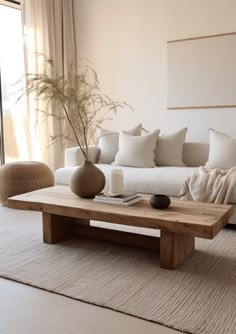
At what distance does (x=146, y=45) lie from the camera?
4.86 meters

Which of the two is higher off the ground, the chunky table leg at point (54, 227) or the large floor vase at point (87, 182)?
the large floor vase at point (87, 182)

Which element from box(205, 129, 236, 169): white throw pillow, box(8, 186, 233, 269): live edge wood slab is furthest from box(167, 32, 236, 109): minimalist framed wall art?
box(8, 186, 233, 269): live edge wood slab

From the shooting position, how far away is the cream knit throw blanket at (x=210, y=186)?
9.77ft

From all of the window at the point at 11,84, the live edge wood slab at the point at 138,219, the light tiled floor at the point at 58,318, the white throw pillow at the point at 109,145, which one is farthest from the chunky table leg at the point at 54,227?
the window at the point at 11,84

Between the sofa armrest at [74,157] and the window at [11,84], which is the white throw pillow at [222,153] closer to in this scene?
the sofa armrest at [74,157]

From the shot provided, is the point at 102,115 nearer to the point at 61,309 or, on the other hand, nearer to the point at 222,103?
the point at 222,103

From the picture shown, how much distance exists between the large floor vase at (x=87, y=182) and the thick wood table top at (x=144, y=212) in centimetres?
7

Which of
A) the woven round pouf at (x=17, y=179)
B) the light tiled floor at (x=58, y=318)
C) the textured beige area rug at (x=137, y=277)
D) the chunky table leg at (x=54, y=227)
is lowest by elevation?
the light tiled floor at (x=58, y=318)

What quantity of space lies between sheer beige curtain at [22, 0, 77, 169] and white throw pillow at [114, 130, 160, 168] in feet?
4.03

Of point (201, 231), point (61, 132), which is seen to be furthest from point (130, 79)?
point (201, 231)

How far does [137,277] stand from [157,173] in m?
1.49

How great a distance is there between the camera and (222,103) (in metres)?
4.43

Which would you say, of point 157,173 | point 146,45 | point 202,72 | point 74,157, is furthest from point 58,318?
point 146,45

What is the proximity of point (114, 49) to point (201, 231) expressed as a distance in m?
3.76
